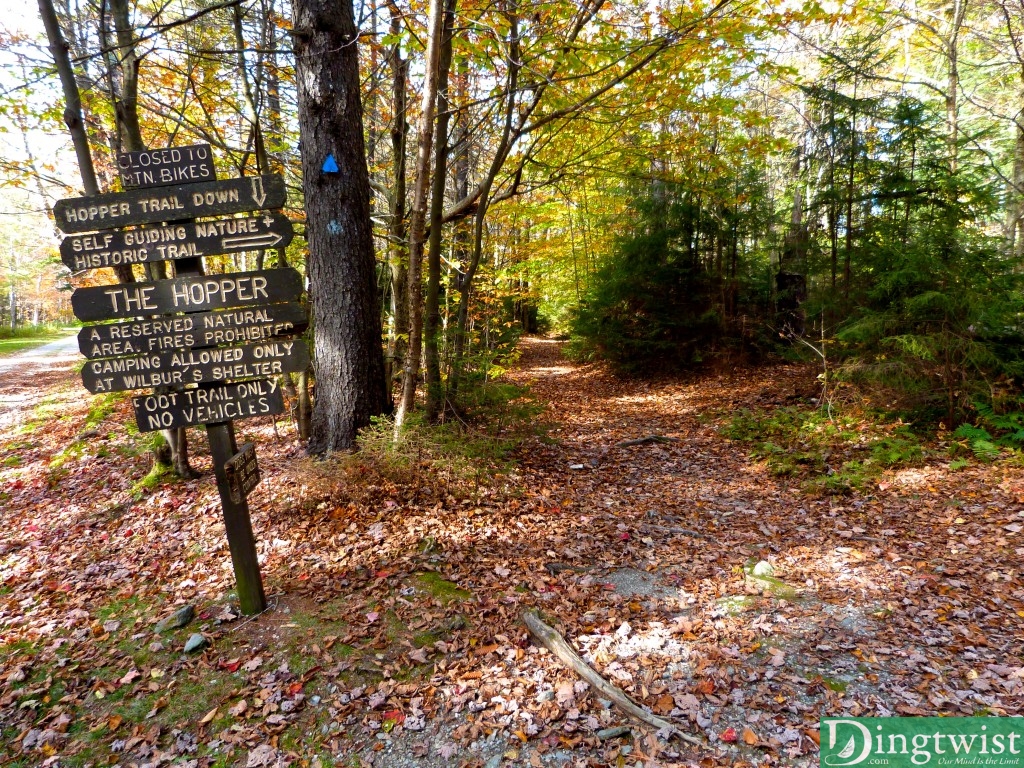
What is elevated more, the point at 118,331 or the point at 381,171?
the point at 381,171

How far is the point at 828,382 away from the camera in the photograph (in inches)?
345

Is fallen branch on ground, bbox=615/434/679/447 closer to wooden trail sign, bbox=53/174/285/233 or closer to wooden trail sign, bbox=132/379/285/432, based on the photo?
wooden trail sign, bbox=132/379/285/432

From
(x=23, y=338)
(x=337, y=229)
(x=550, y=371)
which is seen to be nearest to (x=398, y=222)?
(x=337, y=229)

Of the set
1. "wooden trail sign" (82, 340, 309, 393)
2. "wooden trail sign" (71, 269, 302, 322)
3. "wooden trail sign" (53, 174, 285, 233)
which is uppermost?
"wooden trail sign" (53, 174, 285, 233)

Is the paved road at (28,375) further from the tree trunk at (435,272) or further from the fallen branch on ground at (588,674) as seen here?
the fallen branch on ground at (588,674)

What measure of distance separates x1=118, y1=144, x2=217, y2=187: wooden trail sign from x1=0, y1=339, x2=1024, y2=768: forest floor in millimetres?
3104

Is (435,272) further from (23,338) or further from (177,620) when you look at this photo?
(23,338)

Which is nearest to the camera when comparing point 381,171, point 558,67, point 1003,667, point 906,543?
point 1003,667

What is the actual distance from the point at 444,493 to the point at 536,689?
2.67 meters

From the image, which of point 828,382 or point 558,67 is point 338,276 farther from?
point 828,382

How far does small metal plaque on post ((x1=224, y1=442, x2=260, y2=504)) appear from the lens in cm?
371

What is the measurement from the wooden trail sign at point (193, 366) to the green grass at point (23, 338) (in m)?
27.7

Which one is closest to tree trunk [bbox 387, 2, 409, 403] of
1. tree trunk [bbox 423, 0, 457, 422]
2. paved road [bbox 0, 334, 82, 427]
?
tree trunk [bbox 423, 0, 457, 422]

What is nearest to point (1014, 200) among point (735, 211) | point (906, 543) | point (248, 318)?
point (735, 211)
